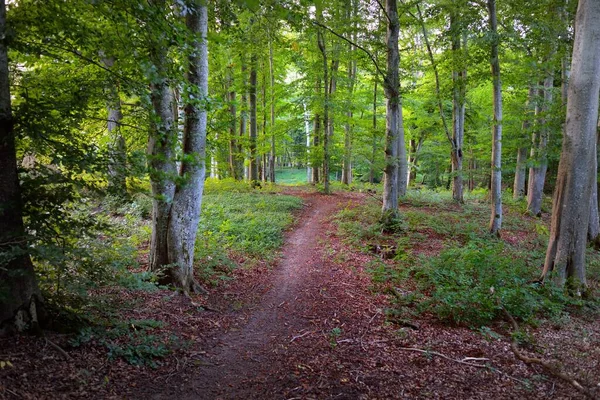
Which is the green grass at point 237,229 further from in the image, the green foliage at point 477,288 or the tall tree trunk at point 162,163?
the green foliage at point 477,288

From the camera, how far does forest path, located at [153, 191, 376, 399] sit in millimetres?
3727

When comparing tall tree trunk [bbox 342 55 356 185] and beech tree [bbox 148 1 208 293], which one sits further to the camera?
tall tree trunk [bbox 342 55 356 185]

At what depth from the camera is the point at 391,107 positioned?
35.6 ft

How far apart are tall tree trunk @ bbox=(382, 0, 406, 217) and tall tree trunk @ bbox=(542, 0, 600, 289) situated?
465 centimetres

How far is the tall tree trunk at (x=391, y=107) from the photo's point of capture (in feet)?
34.3

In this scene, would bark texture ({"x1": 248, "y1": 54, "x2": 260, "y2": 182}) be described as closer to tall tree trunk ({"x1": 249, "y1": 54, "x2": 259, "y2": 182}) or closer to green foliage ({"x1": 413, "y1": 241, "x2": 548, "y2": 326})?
tall tree trunk ({"x1": 249, "y1": 54, "x2": 259, "y2": 182})

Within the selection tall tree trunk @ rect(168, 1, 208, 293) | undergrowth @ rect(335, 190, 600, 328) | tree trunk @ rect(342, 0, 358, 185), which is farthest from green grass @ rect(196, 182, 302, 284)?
tree trunk @ rect(342, 0, 358, 185)

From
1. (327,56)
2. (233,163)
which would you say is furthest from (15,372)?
(233,163)

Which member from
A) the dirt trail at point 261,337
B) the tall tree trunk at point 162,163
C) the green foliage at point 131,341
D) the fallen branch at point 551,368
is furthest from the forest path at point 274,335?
the fallen branch at point 551,368

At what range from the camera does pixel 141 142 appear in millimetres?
5098

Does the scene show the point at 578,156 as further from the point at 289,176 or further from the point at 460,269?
the point at 289,176

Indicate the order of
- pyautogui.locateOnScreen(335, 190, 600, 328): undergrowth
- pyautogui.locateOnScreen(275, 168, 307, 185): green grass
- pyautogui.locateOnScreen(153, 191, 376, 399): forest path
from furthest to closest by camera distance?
1. pyautogui.locateOnScreen(275, 168, 307, 185): green grass
2. pyautogui.locateOnScreen(335, 190, 600, 328): undergrowth
3. pyautogui.locateOnScreen(153, 191, 376, 399): forest path

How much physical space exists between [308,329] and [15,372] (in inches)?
137

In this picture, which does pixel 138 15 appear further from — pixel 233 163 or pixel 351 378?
pixel 233 163
